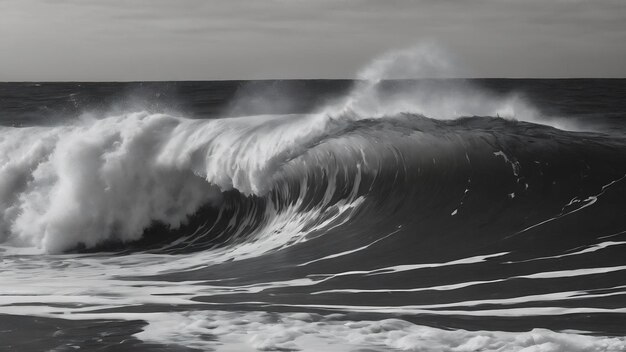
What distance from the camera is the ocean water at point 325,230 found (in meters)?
5.49

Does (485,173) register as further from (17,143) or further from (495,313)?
(17,143)

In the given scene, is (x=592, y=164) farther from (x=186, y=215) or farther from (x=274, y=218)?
(x=186, y=215)

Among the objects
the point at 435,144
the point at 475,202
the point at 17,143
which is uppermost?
the point at 17,143

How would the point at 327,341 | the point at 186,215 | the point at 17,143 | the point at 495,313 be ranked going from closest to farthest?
the point at 327,341 → the point at 495,313 → the point at 186,215 → the point at 17,143

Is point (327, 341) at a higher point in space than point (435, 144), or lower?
lower

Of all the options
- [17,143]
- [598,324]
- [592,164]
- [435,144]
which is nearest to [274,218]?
[435,144]

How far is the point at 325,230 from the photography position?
31.6ft

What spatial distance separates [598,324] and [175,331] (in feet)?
9.77

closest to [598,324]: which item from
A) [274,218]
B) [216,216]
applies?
[274,218]

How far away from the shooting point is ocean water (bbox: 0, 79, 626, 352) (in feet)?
→ 18.0

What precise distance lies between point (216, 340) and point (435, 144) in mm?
6737

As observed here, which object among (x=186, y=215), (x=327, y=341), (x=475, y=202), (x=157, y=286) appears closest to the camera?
(x=327, y=341)

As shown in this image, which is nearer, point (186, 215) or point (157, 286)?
point (157, 286)

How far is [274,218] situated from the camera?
10812 mm
